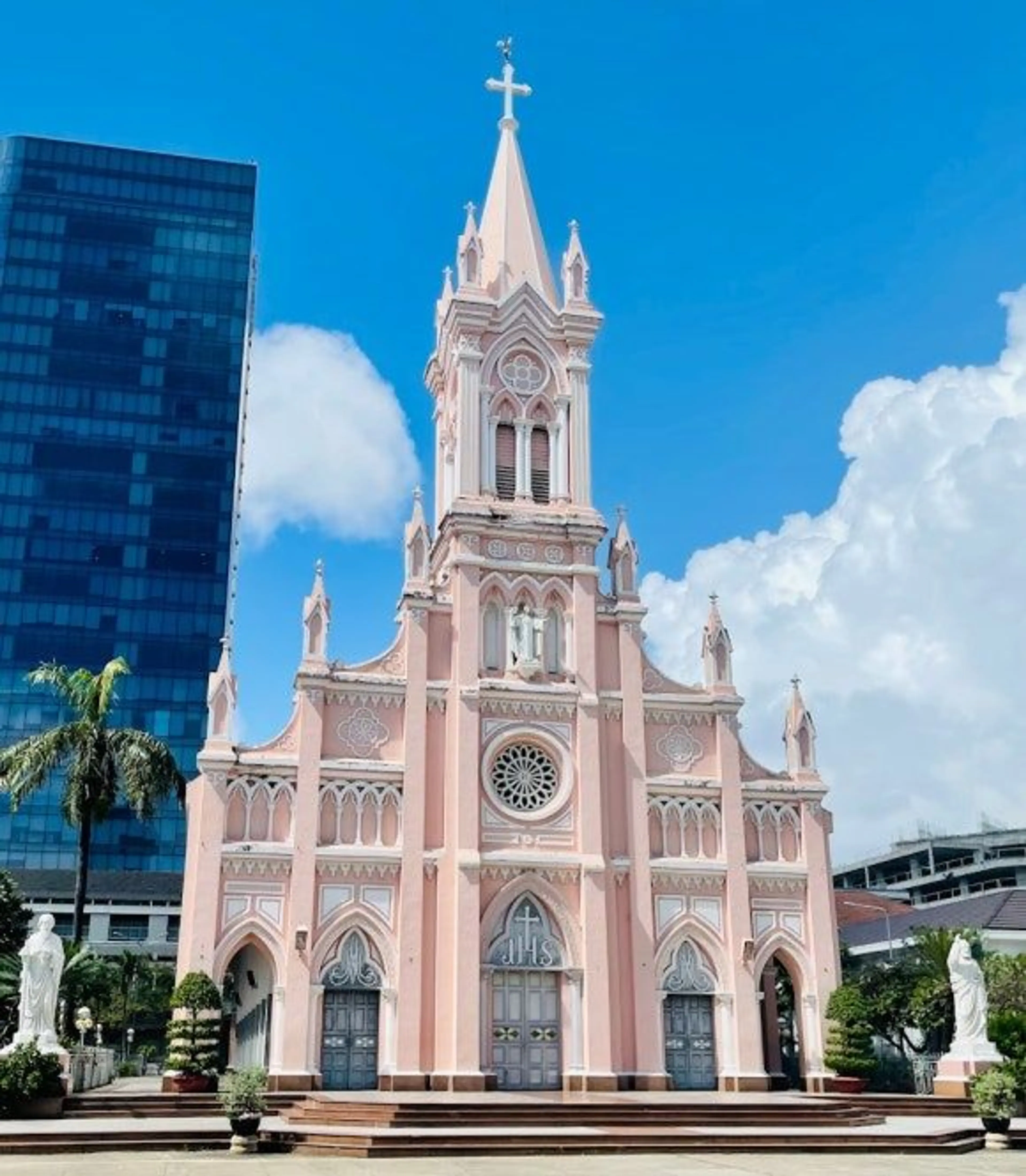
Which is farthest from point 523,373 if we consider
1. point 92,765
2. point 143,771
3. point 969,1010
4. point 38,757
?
point 969,1010

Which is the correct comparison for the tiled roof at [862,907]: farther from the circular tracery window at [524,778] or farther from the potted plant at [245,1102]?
the potted plant at [245,1102]

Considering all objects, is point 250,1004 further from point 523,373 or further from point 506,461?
point 523,373

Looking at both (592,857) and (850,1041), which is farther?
(592,857)

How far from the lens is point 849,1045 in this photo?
110 ft

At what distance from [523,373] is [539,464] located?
296 cm

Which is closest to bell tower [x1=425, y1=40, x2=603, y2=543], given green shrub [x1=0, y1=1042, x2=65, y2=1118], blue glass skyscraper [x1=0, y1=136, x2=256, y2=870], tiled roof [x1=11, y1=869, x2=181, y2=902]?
green shrub [x1=0, y1=1042, x2=65, y2=1118]

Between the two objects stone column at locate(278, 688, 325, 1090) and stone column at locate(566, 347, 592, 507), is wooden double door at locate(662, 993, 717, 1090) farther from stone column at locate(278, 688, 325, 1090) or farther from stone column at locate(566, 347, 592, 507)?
stone column at locate(566, 347, 592, 507)

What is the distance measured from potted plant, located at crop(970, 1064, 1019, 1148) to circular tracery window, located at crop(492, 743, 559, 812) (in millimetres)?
13772

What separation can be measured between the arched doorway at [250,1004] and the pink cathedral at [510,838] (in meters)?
0.18

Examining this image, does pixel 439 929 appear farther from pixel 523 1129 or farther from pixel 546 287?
pixel 546 287

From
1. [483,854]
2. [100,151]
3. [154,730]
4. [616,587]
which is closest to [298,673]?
[483,854]

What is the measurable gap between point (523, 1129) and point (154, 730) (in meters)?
74.5

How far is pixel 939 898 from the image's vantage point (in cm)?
9781

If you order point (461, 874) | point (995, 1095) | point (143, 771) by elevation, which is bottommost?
point (995, 1095)
